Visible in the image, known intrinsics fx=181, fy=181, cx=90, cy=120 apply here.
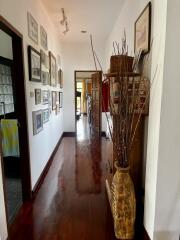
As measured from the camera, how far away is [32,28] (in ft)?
8.04

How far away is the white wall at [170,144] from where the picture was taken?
1306 mm

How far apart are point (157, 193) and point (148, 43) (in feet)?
4.82

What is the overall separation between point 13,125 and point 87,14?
2420 mm

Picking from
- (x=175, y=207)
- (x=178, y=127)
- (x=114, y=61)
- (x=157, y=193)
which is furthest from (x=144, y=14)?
(x=175, y=207)

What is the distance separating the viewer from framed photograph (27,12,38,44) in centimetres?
233

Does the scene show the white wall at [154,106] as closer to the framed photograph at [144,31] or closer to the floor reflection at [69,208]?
the framed photograph at [144,31]

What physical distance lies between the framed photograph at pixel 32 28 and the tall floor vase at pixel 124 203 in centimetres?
202

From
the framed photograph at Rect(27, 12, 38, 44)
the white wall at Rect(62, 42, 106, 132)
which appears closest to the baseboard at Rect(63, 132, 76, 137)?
the white wall at Rect(62, 42, 106, 132)

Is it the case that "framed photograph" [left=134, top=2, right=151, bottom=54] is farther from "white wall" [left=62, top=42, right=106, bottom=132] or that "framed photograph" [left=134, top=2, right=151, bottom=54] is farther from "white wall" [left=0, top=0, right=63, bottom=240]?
"white wall" [left=62, top=42, right=106, bottom=132]

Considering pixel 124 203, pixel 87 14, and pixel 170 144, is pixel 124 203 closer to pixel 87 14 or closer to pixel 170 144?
pixel 170 144

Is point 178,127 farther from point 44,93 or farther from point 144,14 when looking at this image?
point 44,93

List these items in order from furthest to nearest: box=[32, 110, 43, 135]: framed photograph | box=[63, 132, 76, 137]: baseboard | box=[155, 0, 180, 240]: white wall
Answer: box=[63, 132, 76, 137]: baseboard
box=[32, 110, 43, 135]: framed photograph
box=[155, 0, 180, 240]: white wall

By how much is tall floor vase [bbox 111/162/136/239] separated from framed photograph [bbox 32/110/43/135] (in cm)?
138

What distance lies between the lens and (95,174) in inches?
121
